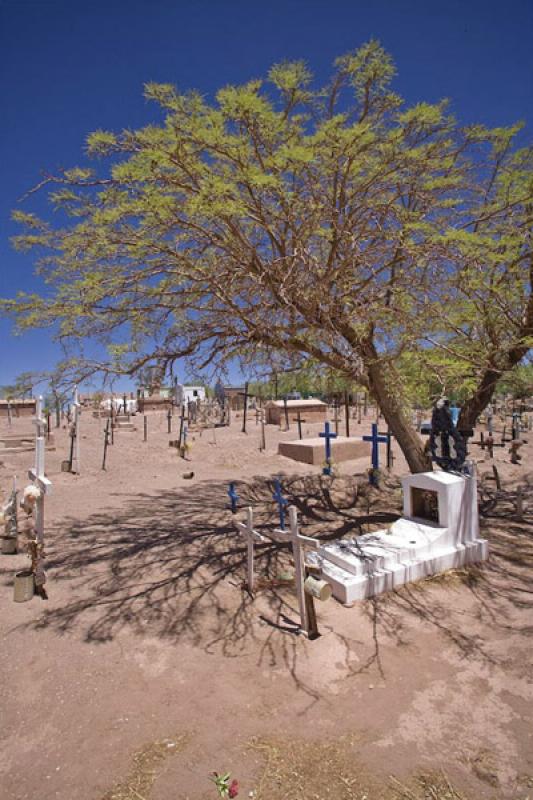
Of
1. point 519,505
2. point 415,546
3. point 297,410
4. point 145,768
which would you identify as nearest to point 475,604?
point 415,546

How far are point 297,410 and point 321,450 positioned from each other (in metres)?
17.1

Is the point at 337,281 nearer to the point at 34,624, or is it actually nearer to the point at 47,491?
the point at 47,491

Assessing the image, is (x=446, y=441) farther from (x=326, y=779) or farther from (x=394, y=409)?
(x=326, y=779)

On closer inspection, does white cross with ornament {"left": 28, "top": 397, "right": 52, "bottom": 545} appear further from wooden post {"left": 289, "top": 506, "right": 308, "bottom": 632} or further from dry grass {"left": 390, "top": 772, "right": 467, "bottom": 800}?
dry grass {"left": 390, "top": 772, "right": 467, "bottom": 800}

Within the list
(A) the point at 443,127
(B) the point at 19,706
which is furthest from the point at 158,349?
(A) the point at 443,127

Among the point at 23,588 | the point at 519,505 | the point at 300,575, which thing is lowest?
the point at 23,588


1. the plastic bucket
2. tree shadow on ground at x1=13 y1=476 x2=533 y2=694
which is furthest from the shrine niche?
the plastic bucket

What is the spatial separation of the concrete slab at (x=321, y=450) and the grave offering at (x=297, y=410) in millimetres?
14255

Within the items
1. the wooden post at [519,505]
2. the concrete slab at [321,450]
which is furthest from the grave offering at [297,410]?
the wooden post at [519,505]

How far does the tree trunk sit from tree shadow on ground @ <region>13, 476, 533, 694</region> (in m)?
1.50

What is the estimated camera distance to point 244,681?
4.24 metres

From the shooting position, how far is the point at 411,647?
15.8ft

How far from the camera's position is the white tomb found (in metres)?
6.02

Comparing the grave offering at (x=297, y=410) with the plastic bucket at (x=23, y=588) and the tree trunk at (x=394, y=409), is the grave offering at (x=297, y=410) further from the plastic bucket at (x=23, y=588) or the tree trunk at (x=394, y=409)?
the plastic bucket at (x=23, y=588)
